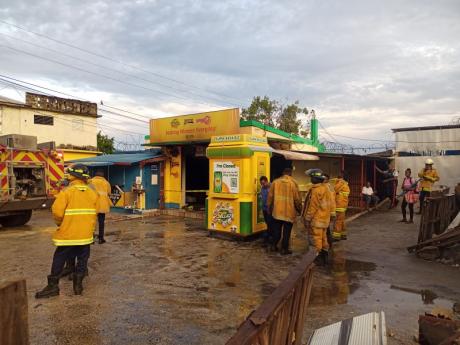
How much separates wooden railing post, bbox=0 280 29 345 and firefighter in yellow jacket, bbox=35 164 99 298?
3.20 metres

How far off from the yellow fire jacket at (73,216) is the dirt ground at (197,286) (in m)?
0.78

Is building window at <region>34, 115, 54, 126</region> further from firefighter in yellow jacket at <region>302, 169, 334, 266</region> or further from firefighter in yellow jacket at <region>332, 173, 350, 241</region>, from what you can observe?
firefighter in yellow jacket at <region>302, 169, 334, 266</region>

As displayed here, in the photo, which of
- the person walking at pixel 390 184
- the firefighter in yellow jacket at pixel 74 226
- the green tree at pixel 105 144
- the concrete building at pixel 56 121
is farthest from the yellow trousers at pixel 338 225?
the green tree at pixel 105 144

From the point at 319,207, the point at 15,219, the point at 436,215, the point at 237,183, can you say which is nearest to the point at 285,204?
the point at 319,207

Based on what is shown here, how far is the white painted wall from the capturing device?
2180 cm

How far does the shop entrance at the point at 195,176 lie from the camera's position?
558 inches

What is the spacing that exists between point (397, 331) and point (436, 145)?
52.4 feet

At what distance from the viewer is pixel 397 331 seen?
4.01 m

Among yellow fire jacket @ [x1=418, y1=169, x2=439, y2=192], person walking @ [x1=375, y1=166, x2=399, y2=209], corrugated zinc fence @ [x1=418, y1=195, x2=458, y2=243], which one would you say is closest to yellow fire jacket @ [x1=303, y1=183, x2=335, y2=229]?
corrugated zinc fence @ [x1=418, y1=195, x2=458, y2=243]

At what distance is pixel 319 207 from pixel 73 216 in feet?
12.8

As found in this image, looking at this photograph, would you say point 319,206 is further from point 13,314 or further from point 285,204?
point 13,314

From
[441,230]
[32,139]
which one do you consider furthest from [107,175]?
[441,230]

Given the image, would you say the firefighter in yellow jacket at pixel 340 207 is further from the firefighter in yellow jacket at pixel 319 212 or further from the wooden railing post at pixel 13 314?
the wooden railing post at pixel 13 314

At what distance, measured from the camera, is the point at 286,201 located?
24.3 feet
